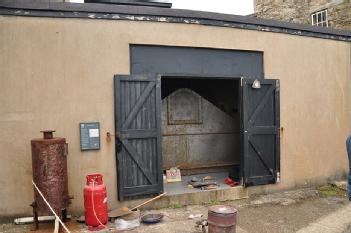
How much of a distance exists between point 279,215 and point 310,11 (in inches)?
507

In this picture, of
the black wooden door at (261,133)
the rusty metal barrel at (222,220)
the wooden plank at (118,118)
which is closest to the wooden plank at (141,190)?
the wooden plank at (118,118)

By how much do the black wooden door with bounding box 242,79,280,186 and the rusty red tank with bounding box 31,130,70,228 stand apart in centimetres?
406

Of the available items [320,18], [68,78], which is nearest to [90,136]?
[68,78]

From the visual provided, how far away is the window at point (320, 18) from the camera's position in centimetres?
1502

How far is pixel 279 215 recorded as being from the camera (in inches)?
250

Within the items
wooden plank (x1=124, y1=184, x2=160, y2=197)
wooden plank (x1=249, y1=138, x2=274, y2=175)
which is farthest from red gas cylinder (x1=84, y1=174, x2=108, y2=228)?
wooden plank (x1=249, y1=138, x2=274, y2=175)

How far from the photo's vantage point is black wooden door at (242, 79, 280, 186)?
737 centimetres

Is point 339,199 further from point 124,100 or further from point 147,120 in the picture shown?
point 124,100

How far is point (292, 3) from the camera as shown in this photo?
1670cm

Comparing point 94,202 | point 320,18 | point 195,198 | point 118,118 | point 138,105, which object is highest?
point 320,18

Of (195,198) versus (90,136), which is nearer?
(90,136)

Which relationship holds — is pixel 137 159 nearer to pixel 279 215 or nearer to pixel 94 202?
pixel 94 202

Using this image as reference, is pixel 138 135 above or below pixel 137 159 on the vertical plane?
above

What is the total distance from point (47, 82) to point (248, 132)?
448 cm
